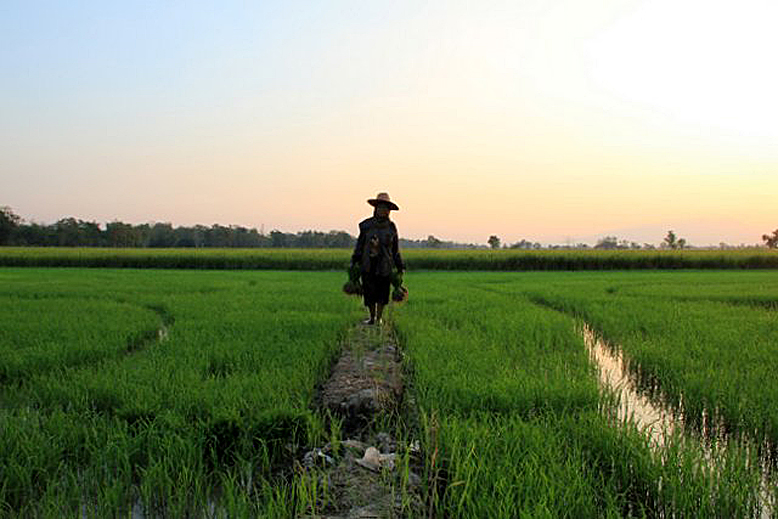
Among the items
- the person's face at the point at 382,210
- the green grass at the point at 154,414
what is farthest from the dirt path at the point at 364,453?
the person's face at the point at 382,210

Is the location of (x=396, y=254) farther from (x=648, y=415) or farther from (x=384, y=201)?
(x=648, y=415)

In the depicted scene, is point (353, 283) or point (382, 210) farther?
point (353, 283)

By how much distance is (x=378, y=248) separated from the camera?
18.6ft

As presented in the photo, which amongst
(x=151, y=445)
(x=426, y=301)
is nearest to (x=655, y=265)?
(x=426, y=301)

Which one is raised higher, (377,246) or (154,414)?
(377,246)

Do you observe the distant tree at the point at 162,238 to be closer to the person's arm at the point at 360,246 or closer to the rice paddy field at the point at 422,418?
the rice paddy field at the point at 422,418

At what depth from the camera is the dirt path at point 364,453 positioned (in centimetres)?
204

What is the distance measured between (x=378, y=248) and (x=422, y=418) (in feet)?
9.40

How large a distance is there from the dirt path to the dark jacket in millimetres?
1473

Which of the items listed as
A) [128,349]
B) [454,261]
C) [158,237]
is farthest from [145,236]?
[128,349]

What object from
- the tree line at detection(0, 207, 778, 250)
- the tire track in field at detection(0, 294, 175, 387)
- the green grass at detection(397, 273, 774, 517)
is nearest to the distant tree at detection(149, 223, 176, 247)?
the tree line at detection(0, 207, 778, 250)

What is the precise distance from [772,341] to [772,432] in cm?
313

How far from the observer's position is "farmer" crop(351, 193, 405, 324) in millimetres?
5660

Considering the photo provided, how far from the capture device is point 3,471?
234cm
